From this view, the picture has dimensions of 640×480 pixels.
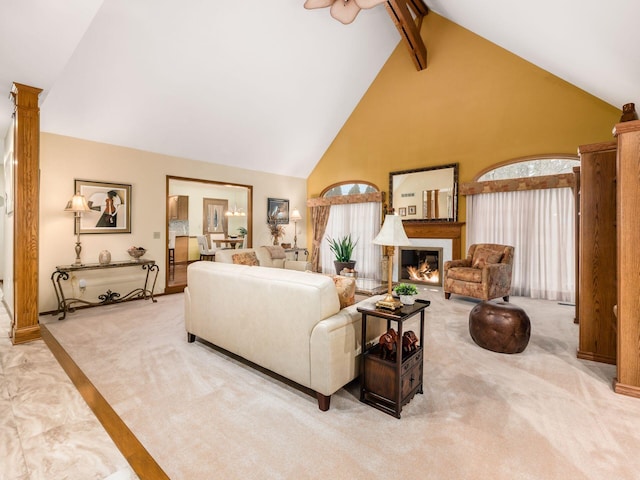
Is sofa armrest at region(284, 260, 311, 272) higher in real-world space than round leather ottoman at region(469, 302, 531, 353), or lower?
higher

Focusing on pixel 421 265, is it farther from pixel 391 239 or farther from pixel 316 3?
pixel 316 3

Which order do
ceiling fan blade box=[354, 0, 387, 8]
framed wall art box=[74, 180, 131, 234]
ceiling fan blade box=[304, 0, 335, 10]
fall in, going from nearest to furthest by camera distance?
1. ceiling fan blade box=[354, 0, 387, 8]
2. ceiling fan blade box=[304, 0, 335, 10]
3. framed wall art box=[74, 180, 131, 234]

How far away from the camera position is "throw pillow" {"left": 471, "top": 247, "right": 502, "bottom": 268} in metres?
4.99

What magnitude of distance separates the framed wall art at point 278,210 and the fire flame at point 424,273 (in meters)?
3.33

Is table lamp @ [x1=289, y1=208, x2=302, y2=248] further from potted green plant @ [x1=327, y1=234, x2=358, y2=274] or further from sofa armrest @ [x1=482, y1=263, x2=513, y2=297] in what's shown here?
sofa armrest @ [x1=482, y1=263, x2=513, y2=297]

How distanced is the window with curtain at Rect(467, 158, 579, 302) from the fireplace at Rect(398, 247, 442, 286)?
94 cm

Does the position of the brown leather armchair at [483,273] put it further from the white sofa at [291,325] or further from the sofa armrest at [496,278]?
the white sofa at [291,325]

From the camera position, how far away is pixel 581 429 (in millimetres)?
1828

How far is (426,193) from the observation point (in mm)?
6250

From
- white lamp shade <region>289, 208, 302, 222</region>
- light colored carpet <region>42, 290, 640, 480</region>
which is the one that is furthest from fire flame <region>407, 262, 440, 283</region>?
light colored carpet <region>42, 290, 640, 480</region>

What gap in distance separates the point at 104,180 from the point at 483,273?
Result: 6.03 metres

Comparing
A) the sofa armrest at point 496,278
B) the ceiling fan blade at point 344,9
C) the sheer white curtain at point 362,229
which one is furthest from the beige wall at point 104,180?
the sofa armrest at point 496,278

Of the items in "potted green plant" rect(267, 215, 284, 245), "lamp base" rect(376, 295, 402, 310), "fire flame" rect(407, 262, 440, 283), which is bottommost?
"fire flame" rect(407, 262, 440, 283)

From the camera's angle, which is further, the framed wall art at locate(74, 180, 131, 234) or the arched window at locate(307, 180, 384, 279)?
the arched window at locate(307, 180, 384, 279)
